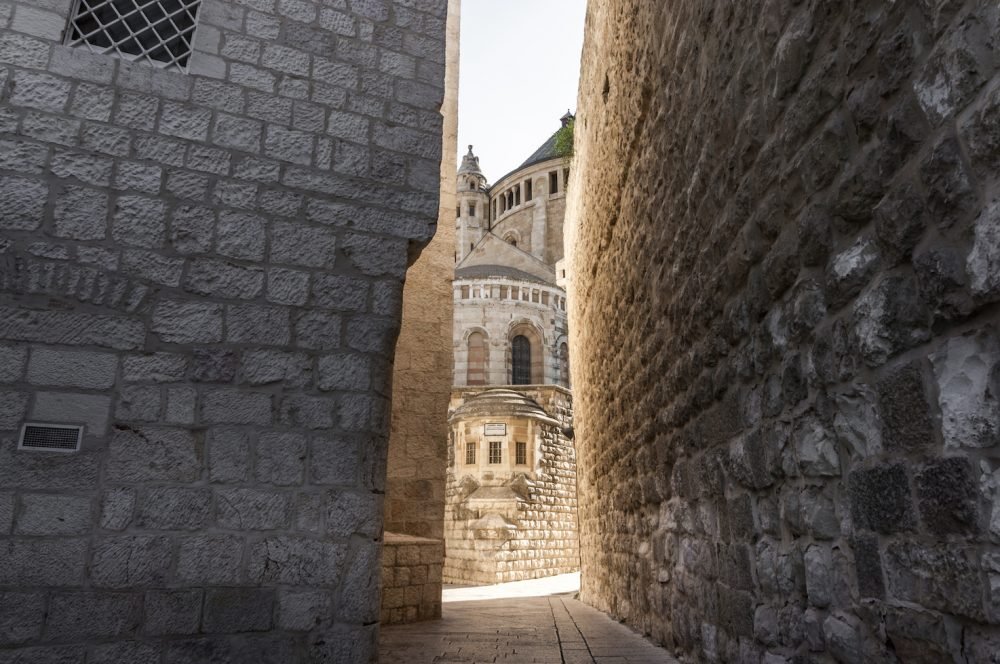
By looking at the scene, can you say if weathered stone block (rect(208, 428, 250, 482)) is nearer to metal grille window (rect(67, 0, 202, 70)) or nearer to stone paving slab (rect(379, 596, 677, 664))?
stone paving slab (rect(379, 596, 677, 664))

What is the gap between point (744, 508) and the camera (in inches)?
110

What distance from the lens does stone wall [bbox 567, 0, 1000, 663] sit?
140 centimetres

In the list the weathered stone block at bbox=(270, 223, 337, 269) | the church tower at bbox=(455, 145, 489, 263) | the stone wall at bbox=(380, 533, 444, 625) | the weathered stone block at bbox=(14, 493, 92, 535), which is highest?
the church tower at bbox=(455, 145, 489, 263)

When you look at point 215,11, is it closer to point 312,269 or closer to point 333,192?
point 333,192

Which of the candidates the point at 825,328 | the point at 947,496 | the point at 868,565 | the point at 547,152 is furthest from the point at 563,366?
the point at 947,496

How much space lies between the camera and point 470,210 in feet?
144

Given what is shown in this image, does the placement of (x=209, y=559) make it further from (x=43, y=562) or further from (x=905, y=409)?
(x=905, y=409)

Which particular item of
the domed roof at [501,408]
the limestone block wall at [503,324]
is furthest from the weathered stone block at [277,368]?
the limestone block wall at [503,324]

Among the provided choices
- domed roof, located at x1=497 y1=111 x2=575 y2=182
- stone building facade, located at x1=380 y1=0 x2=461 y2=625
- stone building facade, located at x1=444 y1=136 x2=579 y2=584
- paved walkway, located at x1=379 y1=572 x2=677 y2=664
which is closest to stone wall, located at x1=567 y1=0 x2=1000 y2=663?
paved walkway, located at x1=379 y1=572 x2=677 y2=664

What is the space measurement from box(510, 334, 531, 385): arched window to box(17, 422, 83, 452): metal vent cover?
2381 centimetres

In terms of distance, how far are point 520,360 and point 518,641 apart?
22340mm

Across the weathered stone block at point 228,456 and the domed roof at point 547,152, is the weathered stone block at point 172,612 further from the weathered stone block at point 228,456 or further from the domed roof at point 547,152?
the domed roof at point 547,152

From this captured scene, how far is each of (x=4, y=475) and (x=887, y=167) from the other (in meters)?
3.25

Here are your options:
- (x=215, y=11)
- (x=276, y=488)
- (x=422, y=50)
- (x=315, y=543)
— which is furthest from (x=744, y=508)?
(x=215, y=11)
